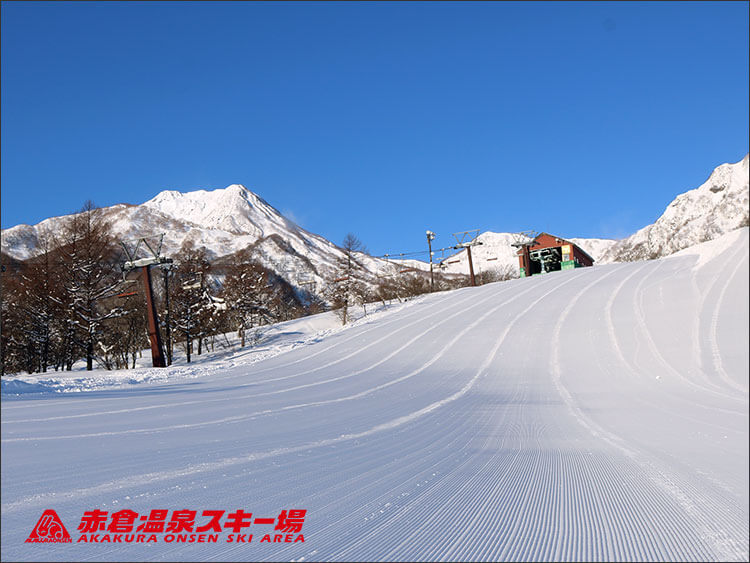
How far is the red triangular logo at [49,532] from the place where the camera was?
1244 mm

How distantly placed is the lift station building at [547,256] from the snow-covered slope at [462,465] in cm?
3079

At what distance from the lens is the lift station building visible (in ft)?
117

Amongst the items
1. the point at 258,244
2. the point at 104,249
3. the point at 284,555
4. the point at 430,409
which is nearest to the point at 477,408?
the point at 430,409

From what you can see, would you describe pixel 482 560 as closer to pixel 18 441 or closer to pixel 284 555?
pixel 284 555

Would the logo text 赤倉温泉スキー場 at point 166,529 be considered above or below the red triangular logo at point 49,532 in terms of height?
below

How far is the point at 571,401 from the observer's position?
5.94 m

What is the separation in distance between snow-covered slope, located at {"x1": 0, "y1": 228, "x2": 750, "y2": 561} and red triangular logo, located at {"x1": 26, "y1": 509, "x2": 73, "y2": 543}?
1.2 inches

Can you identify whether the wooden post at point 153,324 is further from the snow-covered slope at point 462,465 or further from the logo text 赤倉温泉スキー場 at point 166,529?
the logo text 赤倉温泉スキー場 at point 166,529

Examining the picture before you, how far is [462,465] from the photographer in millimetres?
3057

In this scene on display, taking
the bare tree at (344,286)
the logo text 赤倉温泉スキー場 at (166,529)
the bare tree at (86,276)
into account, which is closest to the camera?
the logo text 赤倉温泉スキー場 at (166,529)

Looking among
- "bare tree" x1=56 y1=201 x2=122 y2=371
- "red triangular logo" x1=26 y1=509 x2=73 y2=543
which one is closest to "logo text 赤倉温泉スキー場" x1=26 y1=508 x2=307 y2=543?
"red triangular logo" x1=26 y1=509 x2=73 y2=543

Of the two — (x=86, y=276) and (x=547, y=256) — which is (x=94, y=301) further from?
(x=547, y=256)

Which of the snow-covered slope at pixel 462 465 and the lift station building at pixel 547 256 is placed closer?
the snow-covered slope at pixel 462 465

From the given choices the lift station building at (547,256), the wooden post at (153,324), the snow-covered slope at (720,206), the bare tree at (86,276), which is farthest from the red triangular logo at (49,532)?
the lift station building at (547,256)
